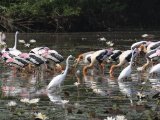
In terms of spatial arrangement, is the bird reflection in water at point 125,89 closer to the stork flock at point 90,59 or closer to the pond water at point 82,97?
the pond water at point 82,97

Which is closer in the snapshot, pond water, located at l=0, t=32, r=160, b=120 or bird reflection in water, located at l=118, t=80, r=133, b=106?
pond water, located at l=0, t=32, r=160, b=120

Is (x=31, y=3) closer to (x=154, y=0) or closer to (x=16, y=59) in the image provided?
(x=154, y=0)

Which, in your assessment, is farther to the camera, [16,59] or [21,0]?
[21,0]

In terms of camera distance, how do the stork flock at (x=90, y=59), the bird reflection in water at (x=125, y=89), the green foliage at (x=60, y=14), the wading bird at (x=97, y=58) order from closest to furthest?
the bird reflection in water at (x=125, y=89), the stork flock at (x=90, y=59), the wading bird at (x=97, y=58), the green foliage at (x=60, y=14)

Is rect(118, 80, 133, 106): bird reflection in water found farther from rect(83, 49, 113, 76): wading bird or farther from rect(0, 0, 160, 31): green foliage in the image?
rect(0, 0, 160, 31): green foliage

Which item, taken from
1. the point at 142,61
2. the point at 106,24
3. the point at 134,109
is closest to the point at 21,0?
the point at 106,24

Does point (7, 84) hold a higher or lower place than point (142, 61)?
lower

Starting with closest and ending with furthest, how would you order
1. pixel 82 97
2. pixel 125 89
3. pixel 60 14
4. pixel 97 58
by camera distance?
pixel 82 97 → pixel 125 89 → pixel 97 58 → pixel 60 14

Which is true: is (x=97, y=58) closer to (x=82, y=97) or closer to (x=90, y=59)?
(x=90, y=59)

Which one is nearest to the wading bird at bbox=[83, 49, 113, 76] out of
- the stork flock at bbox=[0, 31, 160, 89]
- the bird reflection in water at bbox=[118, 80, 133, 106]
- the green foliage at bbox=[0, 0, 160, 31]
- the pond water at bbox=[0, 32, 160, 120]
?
the stork flock at bbox=[0, 31, 160, 89]

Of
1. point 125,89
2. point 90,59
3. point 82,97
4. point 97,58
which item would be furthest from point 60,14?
point 82,97

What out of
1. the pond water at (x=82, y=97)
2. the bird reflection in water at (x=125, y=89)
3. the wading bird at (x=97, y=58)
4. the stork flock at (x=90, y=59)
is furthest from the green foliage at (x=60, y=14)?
the bird reflection in water at (x=125, y=89)

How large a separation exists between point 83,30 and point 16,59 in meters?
25.4

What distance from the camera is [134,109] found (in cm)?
1077
